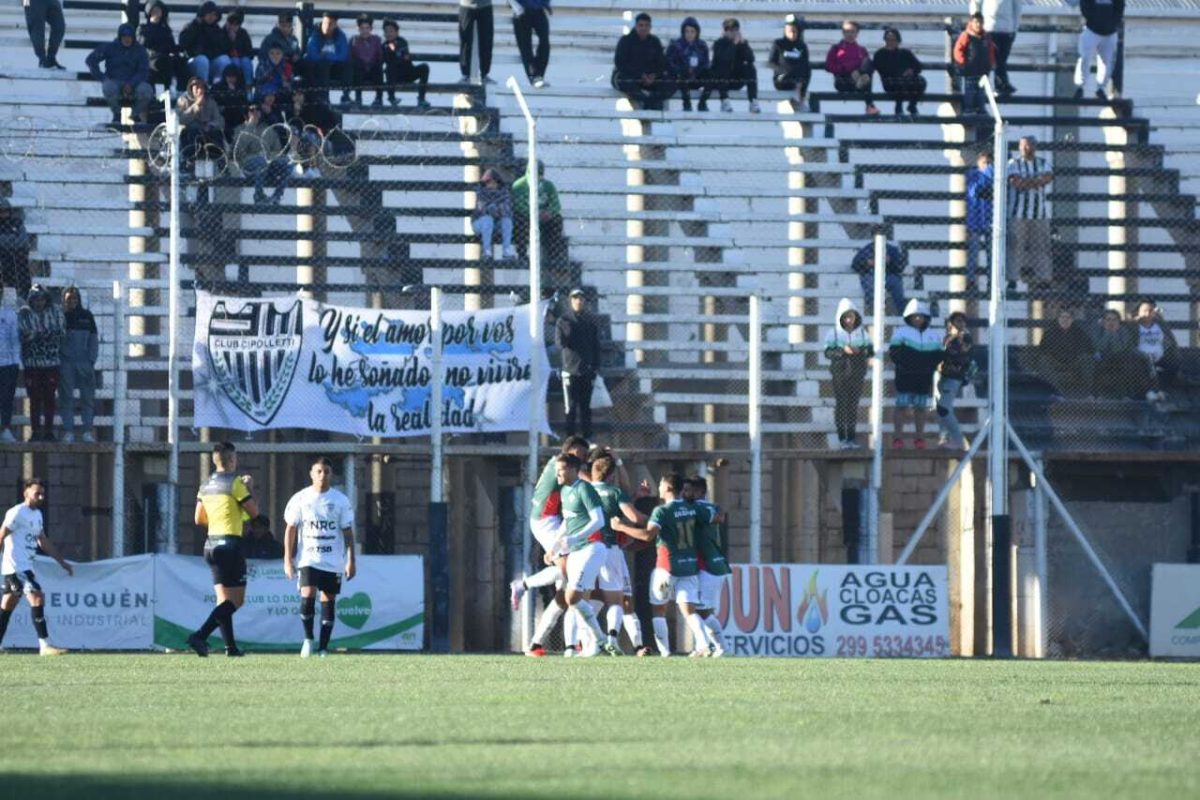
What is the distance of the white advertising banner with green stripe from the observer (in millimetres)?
25047

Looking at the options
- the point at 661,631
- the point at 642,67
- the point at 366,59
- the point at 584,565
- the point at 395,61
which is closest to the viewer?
the point at 584,565

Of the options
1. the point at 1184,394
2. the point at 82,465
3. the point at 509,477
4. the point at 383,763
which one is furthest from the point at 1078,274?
the point at 383,763

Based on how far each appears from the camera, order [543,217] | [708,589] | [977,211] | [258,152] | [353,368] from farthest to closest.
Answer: [977,211] → [258,152] → [543,217] → [353,368] → [708,589]

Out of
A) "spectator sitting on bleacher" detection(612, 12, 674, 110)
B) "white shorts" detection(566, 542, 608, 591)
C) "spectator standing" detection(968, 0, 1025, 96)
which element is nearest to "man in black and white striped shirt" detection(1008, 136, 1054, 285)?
"spectator standing" detection(968, 0, 1025, 96)

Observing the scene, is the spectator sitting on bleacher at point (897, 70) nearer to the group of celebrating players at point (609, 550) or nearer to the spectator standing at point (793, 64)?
the spectator standing at point (793, 64)

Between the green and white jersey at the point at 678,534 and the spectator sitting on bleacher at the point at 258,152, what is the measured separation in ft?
24.5

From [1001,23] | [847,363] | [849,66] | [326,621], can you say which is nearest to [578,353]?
[847,363]

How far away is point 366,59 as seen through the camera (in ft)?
99.4

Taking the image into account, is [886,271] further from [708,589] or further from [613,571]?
[613,571]

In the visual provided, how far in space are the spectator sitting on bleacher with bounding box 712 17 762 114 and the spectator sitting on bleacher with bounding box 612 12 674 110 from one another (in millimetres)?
648

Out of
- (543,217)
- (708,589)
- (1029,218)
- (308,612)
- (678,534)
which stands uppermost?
(1029,218)

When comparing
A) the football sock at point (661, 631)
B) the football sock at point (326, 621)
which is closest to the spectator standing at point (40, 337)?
the football sock at point (326, 621)

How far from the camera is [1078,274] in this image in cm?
2994

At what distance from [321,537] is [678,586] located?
3543 mm
